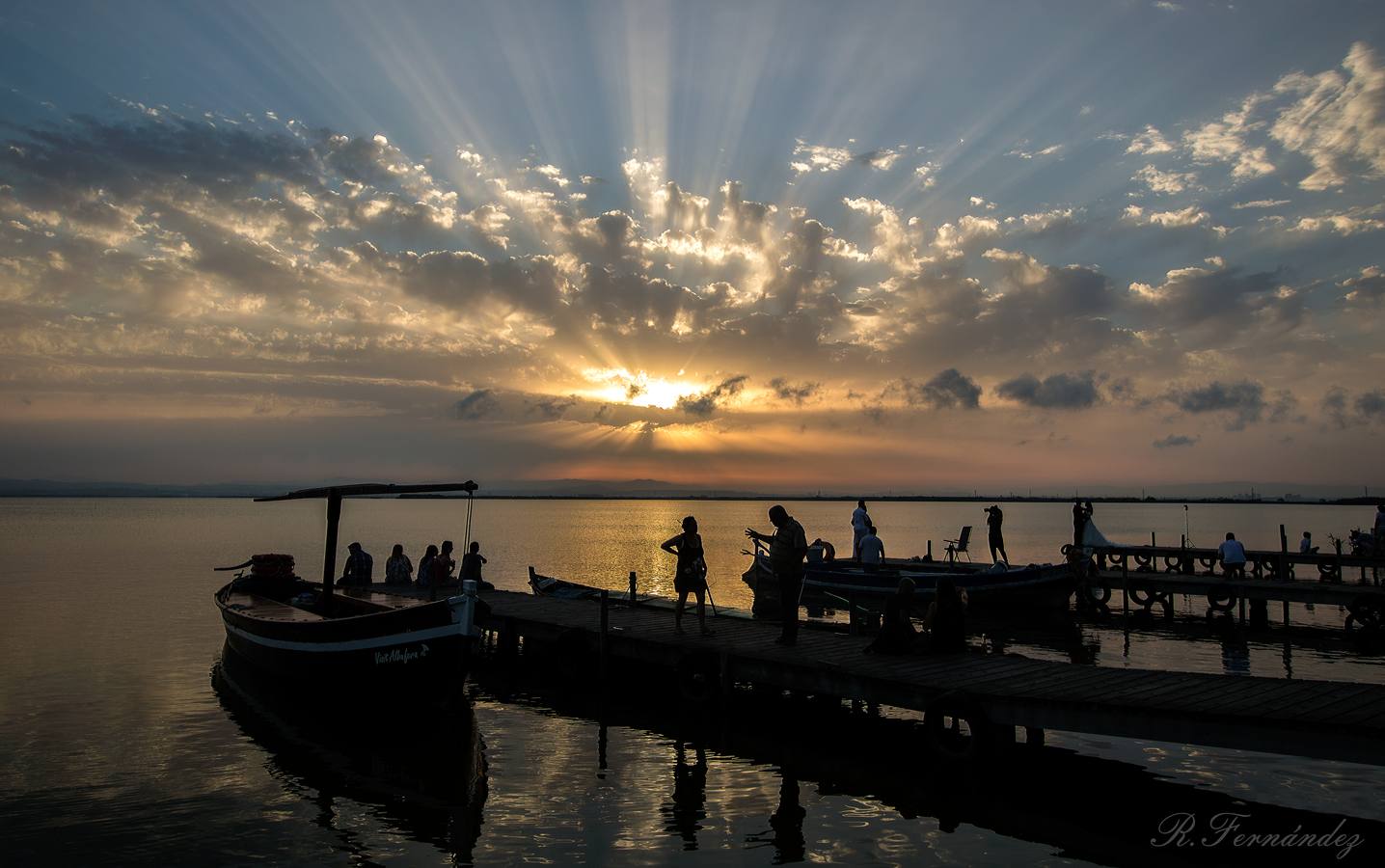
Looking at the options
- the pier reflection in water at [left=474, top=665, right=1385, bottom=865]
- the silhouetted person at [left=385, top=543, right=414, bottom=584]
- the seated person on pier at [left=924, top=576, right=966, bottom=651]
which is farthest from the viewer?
the silhouetted person at [left=385, top=543, right=414, bottom=584]

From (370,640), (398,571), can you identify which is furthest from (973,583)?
(370,640)

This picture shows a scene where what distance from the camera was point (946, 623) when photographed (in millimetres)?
15570

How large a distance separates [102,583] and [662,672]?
121ft

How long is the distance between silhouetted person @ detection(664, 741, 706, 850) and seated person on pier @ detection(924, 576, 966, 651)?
4.56m

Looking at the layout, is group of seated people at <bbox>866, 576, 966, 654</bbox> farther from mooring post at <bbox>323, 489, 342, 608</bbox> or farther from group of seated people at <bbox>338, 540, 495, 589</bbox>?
group of seated people at <bbox>338, 540, 495, 589</bbox>

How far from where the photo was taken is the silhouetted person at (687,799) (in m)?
11.2

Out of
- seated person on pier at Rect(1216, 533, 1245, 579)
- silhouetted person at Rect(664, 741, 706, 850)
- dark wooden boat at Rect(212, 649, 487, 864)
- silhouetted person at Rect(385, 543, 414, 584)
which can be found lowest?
dark wooden boat at Rect(212, 649, 487, 864)

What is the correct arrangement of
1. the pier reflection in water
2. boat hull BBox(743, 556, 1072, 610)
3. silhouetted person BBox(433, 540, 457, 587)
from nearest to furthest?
1. the pier reflection in water
2. silhouetted person BBox(433, 540, 457, 587)
3. boat hull BBox(743, 556, 1072, 610)

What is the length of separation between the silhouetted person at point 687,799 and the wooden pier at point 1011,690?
7.11 ft

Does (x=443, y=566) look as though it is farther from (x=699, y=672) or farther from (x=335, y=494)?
(x=699, y=672)

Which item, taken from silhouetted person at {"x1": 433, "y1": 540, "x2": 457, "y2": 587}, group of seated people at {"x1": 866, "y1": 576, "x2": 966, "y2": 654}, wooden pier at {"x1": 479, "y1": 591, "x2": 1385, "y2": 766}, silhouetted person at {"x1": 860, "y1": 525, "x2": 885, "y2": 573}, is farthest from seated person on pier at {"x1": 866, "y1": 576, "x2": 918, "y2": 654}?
silhouetted person at {"x1": 860, "y1": 525, "x2": 885, "y2": 573}

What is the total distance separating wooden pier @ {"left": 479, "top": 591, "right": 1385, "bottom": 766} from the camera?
33.1 feet

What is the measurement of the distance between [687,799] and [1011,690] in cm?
492

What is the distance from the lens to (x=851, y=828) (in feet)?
36.8
